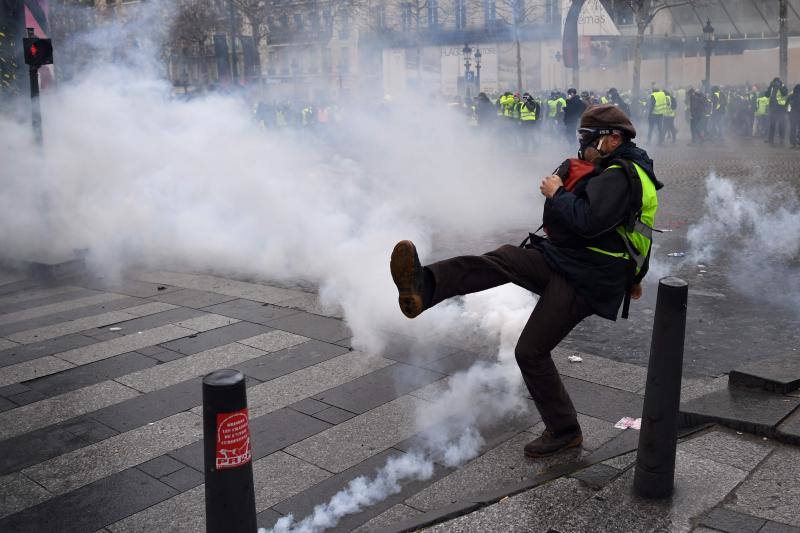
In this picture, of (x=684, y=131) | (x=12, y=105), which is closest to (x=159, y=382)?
(x=12, y=105)

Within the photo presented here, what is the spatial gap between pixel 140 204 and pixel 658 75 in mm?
38421

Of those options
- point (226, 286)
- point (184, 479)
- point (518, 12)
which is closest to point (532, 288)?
point (184, 479)

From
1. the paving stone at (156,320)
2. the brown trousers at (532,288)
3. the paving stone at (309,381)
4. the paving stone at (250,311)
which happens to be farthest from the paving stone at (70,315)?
the brown trousers at (532,288)

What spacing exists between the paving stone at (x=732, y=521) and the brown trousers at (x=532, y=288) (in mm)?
887

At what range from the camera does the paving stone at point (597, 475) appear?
3.30 meters

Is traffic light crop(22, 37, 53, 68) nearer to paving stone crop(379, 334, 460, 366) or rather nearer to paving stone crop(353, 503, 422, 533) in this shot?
paving stone crop(379, 334, 460, 366)

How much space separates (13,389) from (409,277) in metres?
3.13

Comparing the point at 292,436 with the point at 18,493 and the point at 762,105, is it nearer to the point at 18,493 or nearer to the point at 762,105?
the point at 18,493

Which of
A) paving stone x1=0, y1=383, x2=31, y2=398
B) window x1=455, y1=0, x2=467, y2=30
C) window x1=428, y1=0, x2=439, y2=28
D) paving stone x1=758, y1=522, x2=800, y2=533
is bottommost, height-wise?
paving stone x1=0, y1=383, x2=31, y2=398

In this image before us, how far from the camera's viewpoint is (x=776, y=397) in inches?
153

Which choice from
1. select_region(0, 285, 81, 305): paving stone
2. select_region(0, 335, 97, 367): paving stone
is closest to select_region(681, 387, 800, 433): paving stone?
select_region(0, 335, 97, 367): paving stone

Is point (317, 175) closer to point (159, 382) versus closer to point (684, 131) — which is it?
point (159, 382)

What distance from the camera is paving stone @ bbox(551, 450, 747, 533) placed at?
2.92 meters

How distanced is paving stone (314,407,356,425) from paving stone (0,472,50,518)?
1.43m
